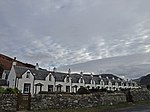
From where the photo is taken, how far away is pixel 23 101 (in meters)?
20.2

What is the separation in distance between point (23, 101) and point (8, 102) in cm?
144

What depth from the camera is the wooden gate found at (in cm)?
1997

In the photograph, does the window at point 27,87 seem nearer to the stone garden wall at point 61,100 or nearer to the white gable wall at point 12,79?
the white gable wall at point 12,79

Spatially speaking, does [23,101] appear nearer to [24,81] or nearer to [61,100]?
[61,100]

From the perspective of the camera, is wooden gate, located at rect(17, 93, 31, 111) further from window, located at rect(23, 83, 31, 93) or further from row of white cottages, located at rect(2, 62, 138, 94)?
window, located at rect(23, 83, 31, 93)

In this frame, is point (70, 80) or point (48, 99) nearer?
point (48, 99)

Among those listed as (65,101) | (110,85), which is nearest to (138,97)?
(65,101)

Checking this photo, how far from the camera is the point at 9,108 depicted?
774 inches

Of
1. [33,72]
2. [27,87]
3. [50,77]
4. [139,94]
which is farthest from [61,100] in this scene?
[50,77]

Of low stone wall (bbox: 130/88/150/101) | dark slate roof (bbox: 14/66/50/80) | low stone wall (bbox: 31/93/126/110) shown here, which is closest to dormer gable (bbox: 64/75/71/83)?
dark slate roof (bbox: 14/66/50/80)

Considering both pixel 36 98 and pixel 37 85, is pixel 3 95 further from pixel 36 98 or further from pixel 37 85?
pixel 37 85

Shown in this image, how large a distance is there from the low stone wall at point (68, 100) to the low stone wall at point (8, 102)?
192 cm

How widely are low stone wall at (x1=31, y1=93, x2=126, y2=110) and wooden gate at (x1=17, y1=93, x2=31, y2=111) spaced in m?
0.55

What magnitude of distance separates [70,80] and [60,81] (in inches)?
186
